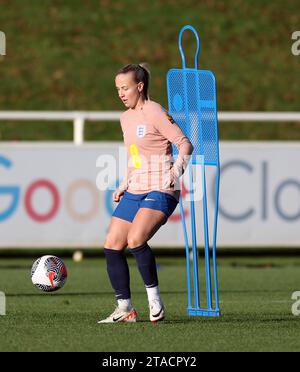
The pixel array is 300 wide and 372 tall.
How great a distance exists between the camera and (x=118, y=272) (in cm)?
957

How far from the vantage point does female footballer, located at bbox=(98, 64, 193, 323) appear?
30.6ft

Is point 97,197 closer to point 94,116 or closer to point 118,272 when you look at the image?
point 94,116

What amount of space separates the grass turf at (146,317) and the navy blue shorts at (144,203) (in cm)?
88

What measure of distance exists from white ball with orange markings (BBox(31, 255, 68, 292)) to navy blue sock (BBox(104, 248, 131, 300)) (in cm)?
88

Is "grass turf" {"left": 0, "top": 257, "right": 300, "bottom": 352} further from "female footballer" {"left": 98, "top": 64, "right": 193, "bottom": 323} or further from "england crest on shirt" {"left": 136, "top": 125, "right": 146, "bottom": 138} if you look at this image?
"england crest on shirt" {"left": 136, "top": 125, "right": 146, "bottom": 138}

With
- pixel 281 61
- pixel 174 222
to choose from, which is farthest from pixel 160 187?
pixel 281 61

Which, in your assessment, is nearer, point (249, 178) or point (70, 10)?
point (249, 178)

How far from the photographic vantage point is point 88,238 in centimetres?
1716

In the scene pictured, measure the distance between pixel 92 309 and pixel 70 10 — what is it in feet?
67.0

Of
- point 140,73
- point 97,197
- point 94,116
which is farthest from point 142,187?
point 94,116

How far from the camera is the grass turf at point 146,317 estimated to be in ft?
27.0

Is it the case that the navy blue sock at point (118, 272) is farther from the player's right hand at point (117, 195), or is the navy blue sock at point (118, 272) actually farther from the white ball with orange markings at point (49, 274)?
the white ball with orange markings at point (49, 274)

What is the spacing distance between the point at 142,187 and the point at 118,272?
27.7 inches

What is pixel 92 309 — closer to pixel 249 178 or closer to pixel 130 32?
pixel 249 178
